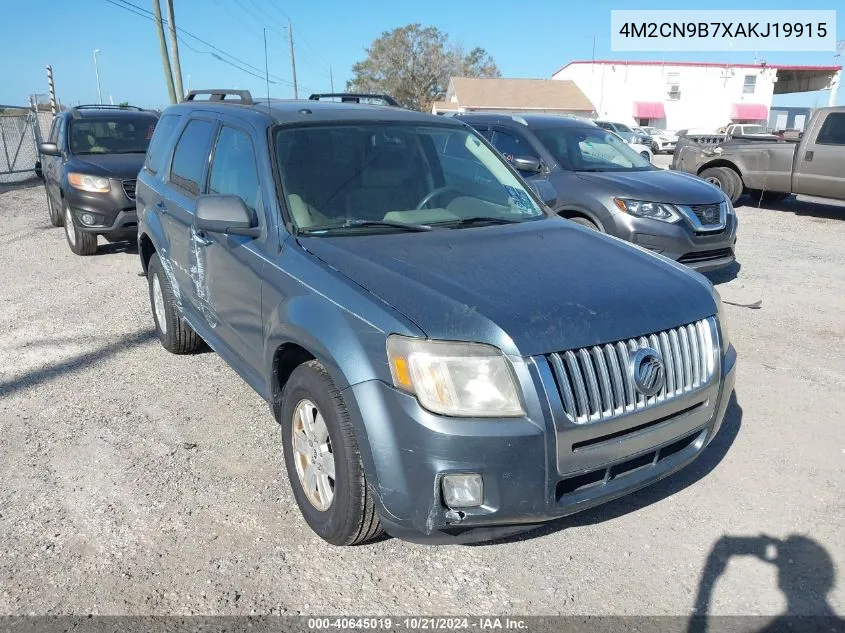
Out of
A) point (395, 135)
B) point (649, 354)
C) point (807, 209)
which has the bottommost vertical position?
point (807, 209)

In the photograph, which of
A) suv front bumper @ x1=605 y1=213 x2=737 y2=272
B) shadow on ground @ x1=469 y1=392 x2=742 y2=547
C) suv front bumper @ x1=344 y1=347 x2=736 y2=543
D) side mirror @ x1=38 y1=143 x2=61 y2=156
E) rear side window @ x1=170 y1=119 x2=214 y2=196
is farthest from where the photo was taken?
side mirror @ x1=38 y1=143 x2=61 y2=156

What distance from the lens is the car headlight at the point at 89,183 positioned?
8.57m

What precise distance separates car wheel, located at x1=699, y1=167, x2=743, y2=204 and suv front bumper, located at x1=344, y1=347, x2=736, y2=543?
456 inches

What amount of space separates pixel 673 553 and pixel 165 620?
82.7 inches

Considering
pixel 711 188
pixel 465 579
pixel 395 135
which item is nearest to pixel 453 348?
pixel 465 579

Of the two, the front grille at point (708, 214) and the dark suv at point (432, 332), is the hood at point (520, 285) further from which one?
the front grille at point (708, 214)

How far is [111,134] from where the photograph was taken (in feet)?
32.4

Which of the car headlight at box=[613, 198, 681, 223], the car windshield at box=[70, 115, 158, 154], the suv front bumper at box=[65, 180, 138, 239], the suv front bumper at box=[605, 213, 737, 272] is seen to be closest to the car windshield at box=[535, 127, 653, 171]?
the car headlight at box=[613, 198, 681, 223]

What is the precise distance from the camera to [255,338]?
3516 millimetres

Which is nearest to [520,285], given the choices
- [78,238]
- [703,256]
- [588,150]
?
[703,256]

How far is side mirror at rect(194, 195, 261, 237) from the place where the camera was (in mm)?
3338

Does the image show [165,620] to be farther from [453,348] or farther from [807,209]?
[807,209]

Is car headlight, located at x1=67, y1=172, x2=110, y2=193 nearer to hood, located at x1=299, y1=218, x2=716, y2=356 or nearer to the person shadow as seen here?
hood, located at x1=299, y1=218, x2=716, y2=356

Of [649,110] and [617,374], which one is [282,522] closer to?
[617,374]
